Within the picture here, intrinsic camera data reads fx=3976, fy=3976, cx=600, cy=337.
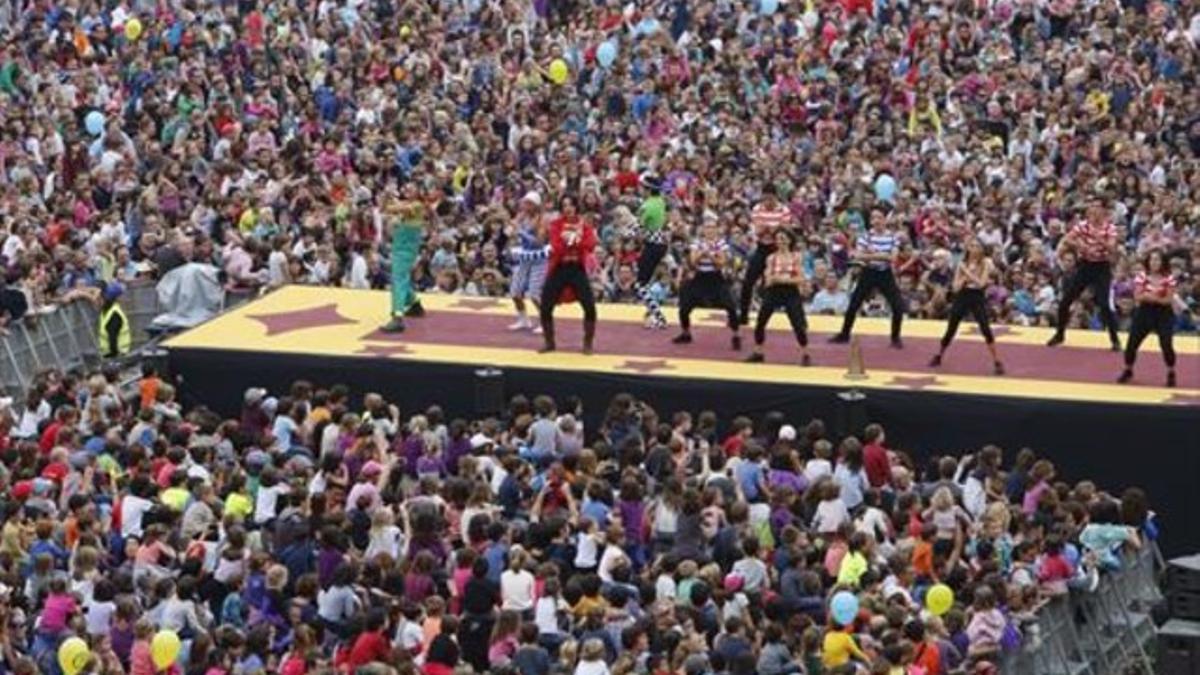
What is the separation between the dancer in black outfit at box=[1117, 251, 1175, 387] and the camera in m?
32.2

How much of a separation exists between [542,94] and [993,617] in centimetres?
1836

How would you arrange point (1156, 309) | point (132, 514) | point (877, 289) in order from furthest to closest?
point (877, 289)
point (1156, 309)
point (132, 514)

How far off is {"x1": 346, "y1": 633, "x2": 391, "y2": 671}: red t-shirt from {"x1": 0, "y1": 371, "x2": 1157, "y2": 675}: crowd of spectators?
0.02 meters

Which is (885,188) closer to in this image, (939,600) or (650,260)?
(650,260)

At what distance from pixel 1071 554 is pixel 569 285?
6790mm

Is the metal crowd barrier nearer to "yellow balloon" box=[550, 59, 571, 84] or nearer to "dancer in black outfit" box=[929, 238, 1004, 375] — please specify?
"dancer in black outfit" box=[929, 238, 1004, 375]

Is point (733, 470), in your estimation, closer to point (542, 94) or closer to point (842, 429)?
point (842, 429)

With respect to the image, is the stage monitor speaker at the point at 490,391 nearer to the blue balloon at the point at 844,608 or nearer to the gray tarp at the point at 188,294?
the gray tarp at the point at 188,294

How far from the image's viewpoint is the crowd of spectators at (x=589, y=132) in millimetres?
37875

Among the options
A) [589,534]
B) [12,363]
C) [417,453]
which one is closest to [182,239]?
[12,363]

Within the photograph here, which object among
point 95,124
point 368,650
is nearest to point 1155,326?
point 368,650

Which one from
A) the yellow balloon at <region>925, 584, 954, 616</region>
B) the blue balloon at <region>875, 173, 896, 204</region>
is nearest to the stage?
the blue balloon at <region>875, 173, 896, 204</region>

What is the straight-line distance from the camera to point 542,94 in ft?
143

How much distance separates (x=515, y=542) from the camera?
28.0 metres
